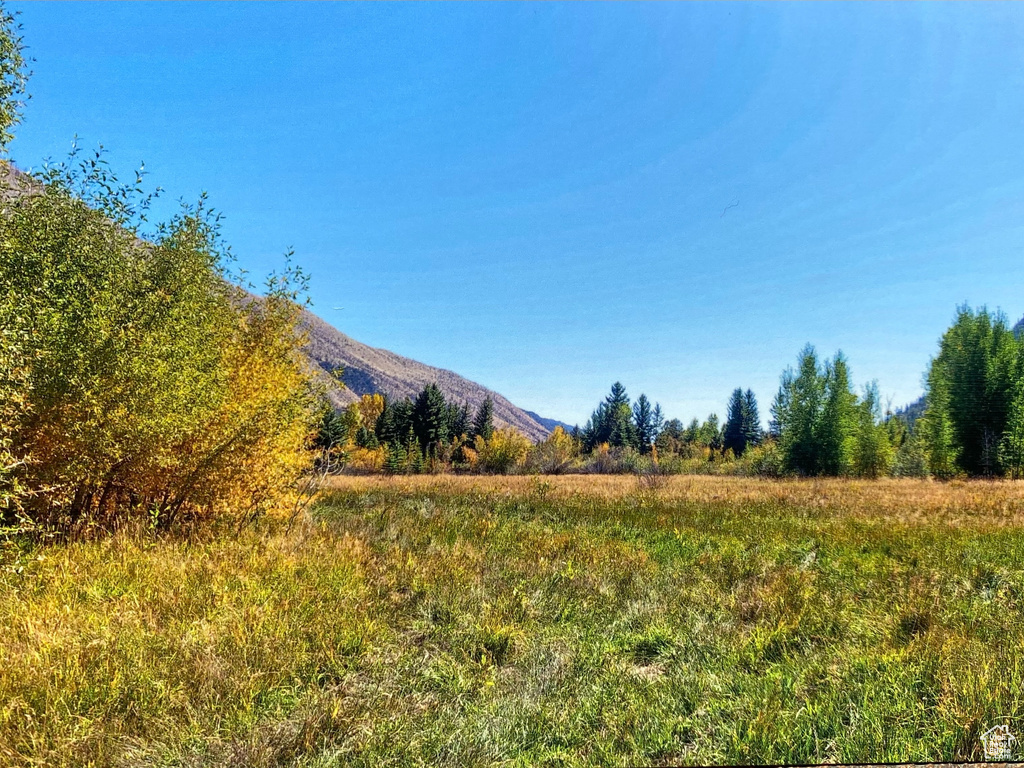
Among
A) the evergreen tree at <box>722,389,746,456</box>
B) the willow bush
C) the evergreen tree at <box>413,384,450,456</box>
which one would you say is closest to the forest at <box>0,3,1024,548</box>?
the willow bush

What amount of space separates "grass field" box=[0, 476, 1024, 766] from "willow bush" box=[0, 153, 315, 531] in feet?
4.52

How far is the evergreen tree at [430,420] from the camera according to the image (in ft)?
225

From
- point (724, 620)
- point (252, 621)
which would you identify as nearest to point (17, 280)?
point (252, 621)

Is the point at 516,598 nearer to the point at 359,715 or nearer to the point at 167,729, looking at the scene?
the point at 359,715

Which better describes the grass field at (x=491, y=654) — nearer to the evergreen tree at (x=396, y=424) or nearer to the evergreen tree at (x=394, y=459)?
the evergreen tree at (x=394, y=459)

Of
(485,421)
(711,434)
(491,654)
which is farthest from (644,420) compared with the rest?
(491,654)

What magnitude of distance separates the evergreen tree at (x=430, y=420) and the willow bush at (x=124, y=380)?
5939 cm

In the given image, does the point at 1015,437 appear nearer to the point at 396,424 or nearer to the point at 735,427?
the point at 735,427

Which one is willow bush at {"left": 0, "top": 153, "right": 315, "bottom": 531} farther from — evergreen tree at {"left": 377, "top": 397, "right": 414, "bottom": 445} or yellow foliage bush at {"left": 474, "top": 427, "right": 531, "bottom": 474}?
evergreen tree at {"left": 377, "top": 397, "right": 414, "bottom": 445}

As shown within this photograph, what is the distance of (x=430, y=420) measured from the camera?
229 ft

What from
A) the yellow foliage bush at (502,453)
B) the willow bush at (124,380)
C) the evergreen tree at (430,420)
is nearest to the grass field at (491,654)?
the willow bush at (124,380)

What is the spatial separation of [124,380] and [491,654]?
6927 millimetres

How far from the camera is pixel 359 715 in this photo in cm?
331

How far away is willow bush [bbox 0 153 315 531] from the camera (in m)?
6.20
